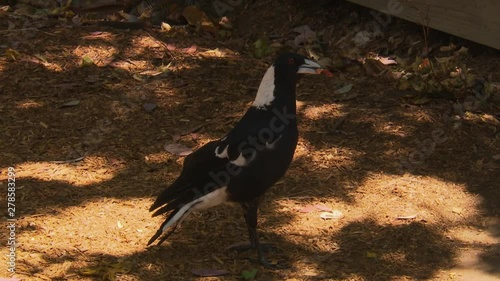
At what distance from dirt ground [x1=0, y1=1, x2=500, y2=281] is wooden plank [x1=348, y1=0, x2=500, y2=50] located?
247 millimetres

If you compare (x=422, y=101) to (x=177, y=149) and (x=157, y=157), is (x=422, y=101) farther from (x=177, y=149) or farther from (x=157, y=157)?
(x=157, y=157)

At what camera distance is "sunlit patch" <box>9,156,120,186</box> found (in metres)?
5.22

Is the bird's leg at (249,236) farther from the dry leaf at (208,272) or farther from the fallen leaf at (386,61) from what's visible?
the fallen leaf at (386,61)

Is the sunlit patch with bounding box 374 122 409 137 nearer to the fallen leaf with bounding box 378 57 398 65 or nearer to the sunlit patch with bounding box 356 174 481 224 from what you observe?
the sunlit patch with bounding box 356 174 481 224

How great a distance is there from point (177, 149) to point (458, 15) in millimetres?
2463

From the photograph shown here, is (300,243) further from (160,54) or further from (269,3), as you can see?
(269,3)

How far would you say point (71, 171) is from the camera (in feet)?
17.5

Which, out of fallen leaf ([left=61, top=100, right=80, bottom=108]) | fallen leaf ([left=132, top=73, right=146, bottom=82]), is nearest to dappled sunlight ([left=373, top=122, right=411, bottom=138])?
fallen leaf ([left=132, top=73, right=146, bottom=82])

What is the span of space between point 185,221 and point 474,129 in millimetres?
2116

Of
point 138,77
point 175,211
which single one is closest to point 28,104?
point 138,77

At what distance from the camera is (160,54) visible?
680cm

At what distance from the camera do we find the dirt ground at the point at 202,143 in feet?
14.5

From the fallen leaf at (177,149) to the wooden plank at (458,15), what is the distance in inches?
84.3

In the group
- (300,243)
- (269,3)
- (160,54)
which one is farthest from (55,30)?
(300,243)
